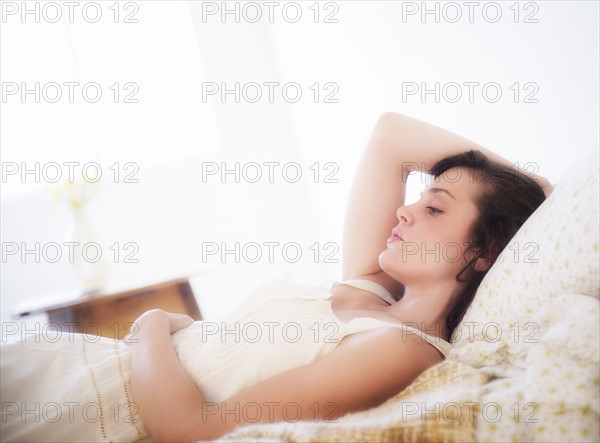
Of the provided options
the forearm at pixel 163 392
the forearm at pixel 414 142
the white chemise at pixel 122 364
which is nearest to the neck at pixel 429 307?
the white chemise at pixel 122 364

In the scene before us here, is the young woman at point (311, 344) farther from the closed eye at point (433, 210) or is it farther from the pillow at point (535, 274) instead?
the pillow at point (535, 274)

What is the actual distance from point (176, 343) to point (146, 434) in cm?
21

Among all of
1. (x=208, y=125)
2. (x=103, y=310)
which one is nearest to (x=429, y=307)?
(x=103, y=310)

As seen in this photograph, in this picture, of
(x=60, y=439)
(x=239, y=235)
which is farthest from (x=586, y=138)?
(x=239, y=235)

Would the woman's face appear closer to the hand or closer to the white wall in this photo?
the hand

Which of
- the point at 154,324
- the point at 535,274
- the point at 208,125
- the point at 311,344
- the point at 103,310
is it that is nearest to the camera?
the point at 535,274

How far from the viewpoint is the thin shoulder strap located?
1.17 m

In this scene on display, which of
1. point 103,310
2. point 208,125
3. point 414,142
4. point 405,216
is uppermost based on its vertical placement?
point 208,125

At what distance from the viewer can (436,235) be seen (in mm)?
1044

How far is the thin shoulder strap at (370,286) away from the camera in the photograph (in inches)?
46.2

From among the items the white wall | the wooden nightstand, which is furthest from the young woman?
the wooden nightstand

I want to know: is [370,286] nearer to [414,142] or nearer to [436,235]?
[436,235]

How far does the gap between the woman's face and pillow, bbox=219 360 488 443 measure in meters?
0.40

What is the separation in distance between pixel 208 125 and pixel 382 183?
84.3 inches
